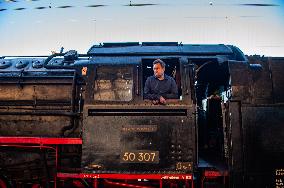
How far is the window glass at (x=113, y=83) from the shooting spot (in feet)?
13.7

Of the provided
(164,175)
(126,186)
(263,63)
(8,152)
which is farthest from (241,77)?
(8,152)

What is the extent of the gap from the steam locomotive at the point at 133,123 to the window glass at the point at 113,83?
16 millimetres

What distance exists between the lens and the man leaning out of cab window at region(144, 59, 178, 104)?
421 centimetres

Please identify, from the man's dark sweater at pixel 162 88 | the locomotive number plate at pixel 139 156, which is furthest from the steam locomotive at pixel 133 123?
the man's dark sweater at pixel 162 88

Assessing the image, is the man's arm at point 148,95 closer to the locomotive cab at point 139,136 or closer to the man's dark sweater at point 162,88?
the man's dark sweater at point 162,88

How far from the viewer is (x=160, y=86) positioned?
4.26 m

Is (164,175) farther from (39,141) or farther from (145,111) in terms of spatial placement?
(39,141)

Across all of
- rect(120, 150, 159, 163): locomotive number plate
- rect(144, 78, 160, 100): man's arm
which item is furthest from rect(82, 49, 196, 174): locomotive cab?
rect(144, 78, 160, 100): man's arm

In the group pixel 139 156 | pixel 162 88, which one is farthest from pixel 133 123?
pixel 162 88

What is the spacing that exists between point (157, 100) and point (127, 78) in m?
0.64

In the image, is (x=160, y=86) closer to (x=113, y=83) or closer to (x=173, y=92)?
(x=173, y=92)

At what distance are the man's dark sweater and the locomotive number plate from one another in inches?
34.3

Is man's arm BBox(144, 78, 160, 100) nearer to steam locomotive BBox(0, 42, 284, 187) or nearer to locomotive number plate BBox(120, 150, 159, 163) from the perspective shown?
steam locomotive BBox(0, 42, 284, 187)

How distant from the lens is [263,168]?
390cm
